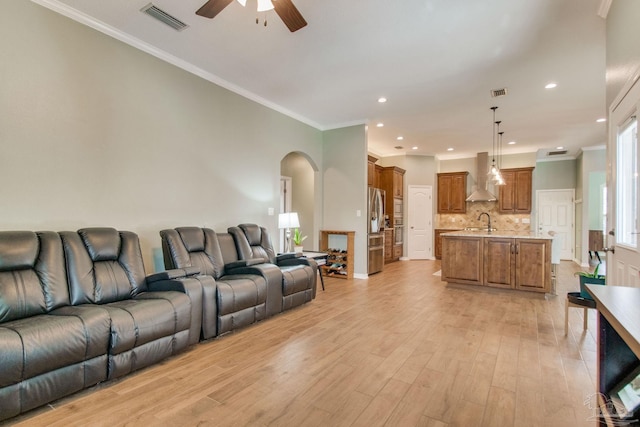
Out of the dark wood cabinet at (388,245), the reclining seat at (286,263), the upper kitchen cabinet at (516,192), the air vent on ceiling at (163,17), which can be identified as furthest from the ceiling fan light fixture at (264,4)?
the upper kitchen cabinet at (516,192)

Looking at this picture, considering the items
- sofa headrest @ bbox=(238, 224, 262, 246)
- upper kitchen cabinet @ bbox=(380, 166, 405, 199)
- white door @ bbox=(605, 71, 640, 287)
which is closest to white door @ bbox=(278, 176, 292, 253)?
upper kitchen cabinet @ bbox=(380, 166, 405, 199)

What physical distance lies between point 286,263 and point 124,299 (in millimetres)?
2053

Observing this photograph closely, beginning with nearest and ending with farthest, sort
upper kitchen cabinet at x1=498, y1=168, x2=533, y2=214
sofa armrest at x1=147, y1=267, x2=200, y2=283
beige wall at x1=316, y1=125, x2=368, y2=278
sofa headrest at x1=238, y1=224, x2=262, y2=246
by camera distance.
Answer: sofa armrest at x1=147, y1=267, x2=200, y2=283, sofa headrest at x1=238, y1=224, x2=262, y2=246, beige wall at x1=316, y1=125, x2=368, y2=278, upper kitchen cabinet at x1=498, y1=168, x2=533, y2=214

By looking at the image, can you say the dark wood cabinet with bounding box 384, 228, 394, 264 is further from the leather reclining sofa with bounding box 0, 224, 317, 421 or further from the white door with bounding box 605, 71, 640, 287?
the white door with bounding box 605, 71, 640, 287

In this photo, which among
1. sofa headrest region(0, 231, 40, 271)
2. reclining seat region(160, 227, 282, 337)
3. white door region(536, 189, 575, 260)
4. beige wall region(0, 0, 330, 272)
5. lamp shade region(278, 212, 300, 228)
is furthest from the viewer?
white door region(536, 189, 575, 260)

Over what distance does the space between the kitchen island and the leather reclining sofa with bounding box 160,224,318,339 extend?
8.25ft

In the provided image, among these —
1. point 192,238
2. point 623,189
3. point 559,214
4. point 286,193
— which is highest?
point 286,193

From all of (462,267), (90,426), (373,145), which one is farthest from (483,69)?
(90,426)

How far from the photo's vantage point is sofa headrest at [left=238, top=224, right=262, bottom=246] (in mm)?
4250

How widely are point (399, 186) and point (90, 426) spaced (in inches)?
317

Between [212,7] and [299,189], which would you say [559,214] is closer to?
[299,189]

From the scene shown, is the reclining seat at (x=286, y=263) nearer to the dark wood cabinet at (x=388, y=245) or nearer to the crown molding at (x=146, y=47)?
the crown molding at (x=146, y=47)

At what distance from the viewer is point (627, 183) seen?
238 centimetres

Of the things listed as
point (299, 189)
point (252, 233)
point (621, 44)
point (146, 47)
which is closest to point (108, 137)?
point (146, 47)
